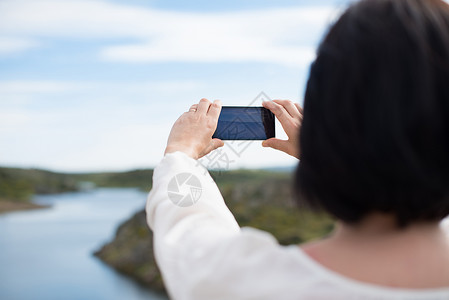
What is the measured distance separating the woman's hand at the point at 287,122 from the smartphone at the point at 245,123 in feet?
0.04

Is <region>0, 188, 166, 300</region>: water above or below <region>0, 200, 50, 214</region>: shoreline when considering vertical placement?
below

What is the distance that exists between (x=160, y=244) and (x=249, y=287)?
6.6 inches

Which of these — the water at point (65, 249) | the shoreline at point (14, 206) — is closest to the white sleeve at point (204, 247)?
the water at point (65, 249)

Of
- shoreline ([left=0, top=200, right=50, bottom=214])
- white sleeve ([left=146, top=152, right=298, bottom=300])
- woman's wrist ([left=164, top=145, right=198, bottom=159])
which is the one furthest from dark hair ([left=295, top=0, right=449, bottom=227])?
shoreline ([left=0, top=200, right=50, bottom=214])

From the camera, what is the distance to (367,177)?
57 centimetres

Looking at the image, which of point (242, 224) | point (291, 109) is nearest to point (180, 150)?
point (291, 109)

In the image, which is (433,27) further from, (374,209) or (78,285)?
(78,285)

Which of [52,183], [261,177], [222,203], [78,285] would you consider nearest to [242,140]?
[222,203]

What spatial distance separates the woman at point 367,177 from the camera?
0.56m

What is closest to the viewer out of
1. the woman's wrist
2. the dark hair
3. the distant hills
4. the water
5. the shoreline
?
the dark hair

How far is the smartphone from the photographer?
3.38 feet

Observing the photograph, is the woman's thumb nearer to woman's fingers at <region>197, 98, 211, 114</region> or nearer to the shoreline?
woman's fingers at <region>197, 98, 211, 114</region>

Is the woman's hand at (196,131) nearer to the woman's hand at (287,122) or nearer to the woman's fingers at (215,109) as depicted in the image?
the woman's fingers at (215,109)

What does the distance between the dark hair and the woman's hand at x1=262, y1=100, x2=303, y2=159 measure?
439 millimetres
